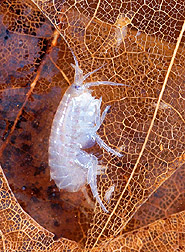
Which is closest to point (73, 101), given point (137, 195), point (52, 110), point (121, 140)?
point (52, 110)

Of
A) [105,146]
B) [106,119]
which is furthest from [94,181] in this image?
[106,119]

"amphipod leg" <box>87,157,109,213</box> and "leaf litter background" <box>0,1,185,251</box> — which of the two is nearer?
"leaf litter background" <box>0,1,185,251</box>

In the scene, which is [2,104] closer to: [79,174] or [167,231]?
[79,174]

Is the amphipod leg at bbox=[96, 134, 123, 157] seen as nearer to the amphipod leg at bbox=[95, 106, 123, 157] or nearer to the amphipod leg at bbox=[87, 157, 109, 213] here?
the amphipod leg at bbox=[95, 106, 123, 157]

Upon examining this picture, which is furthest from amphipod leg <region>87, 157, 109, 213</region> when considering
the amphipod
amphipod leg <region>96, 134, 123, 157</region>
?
amphipod leg <region>96, 134, 123, 157</region>

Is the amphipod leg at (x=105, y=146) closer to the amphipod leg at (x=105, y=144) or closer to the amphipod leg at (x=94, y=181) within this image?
the amphipod leg at (x=105, y=144)

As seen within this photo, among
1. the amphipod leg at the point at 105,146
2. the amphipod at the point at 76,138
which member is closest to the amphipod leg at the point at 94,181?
the amphipod at the point at 76,138
